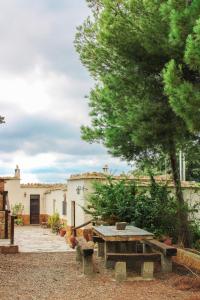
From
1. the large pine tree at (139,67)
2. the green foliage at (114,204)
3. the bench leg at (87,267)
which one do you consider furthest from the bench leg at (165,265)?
the green foliage at (114,204)

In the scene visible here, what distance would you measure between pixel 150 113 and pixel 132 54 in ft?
4.84

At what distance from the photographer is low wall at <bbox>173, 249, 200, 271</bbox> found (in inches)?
403

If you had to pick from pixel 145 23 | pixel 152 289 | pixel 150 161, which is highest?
pixel 145 23

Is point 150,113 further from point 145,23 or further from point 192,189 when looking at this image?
point 192,189

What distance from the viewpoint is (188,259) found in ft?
35.4

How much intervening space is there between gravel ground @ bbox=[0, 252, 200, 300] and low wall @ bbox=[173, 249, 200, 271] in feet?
2.62

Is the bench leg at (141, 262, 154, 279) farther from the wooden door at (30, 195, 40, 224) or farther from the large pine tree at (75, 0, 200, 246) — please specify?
the wooden door at (30, 195, 40, 224)

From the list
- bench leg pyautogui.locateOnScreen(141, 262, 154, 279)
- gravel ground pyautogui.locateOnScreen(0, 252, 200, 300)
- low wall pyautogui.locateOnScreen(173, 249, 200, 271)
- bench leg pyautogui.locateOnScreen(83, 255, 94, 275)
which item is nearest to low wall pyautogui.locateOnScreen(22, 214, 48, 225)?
gravel ground pyautogui.locateOnScreen(0, 252, 200, 300)

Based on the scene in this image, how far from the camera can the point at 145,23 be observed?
995 centimetres

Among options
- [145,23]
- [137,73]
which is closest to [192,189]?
[137,73]

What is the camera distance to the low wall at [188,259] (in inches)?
403

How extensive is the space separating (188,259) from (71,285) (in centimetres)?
321

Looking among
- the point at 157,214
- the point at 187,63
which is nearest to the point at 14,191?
the point at 157,214

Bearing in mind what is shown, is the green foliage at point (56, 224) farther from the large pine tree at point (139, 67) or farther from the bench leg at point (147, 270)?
the bench leg at point (147, 270)
